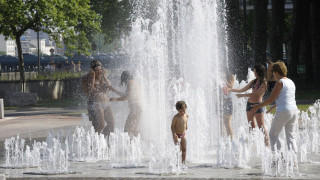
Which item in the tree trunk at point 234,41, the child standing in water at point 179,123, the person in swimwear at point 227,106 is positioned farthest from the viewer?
the tree trunk at point 234,41

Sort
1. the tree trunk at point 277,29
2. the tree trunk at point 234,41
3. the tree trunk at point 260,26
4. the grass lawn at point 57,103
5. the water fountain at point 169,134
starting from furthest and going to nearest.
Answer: the tree trunk at point 277,29
the tree trunk at point 260,26
the tree trunk at point 234,41
the grass lawn at point 57,103
the water fountain at point 169,134

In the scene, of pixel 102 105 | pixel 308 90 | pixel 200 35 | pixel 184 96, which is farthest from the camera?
pixel 308 90

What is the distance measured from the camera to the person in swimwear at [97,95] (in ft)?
44.7

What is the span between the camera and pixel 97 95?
44.9 ft

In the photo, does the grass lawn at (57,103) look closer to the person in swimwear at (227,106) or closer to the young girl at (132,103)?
the young girl at (132,103)

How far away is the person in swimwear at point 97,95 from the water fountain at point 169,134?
298mm

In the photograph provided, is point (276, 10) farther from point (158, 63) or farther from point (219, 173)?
point (219, 173)

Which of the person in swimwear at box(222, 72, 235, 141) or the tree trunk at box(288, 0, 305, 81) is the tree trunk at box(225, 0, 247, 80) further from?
the person in swimwear at box(222, 72, 235, 141)

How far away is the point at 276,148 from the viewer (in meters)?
10.5

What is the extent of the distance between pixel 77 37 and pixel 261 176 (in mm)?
28591

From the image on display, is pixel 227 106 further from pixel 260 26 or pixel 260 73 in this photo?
pixel 260 26

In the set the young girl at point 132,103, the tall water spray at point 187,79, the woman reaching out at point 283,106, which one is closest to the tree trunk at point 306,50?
the tall water spray at point 187,79

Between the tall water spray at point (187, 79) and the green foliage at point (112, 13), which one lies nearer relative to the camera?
the tall water spray at point (187, 79)

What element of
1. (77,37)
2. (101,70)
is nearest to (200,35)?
(101,70)
